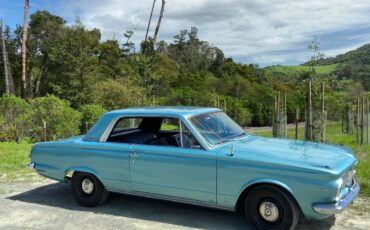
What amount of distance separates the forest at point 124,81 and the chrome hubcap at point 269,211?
10127 millimetres

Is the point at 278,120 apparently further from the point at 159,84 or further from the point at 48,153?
the point at 159,84

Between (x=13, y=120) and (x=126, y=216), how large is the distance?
42.3 ft

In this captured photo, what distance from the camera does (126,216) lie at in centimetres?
588

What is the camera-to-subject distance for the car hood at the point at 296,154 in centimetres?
480

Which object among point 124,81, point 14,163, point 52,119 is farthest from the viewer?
point 124,81

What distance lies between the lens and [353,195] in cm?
509

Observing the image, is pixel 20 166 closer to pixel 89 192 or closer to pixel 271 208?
pixel 89 192

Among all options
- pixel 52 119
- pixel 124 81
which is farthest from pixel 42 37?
pixel 52 119

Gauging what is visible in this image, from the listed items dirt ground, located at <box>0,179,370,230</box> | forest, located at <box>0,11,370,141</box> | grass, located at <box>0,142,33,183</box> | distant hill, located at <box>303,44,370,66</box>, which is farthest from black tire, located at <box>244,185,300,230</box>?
distant hill, located at <box>303,44,370,66</box>

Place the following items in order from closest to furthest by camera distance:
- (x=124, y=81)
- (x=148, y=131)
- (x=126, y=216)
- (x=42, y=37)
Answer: (x=126, y=216), (x=148, y=131), (x=124, y=81), (x=42, y=37)

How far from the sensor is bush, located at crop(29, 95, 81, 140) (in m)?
16.2

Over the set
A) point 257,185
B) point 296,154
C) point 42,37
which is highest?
point 42,37

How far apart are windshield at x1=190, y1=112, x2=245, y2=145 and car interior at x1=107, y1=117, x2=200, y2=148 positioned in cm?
26

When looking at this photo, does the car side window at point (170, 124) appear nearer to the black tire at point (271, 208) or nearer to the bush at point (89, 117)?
the black tire at point (271, 208)
